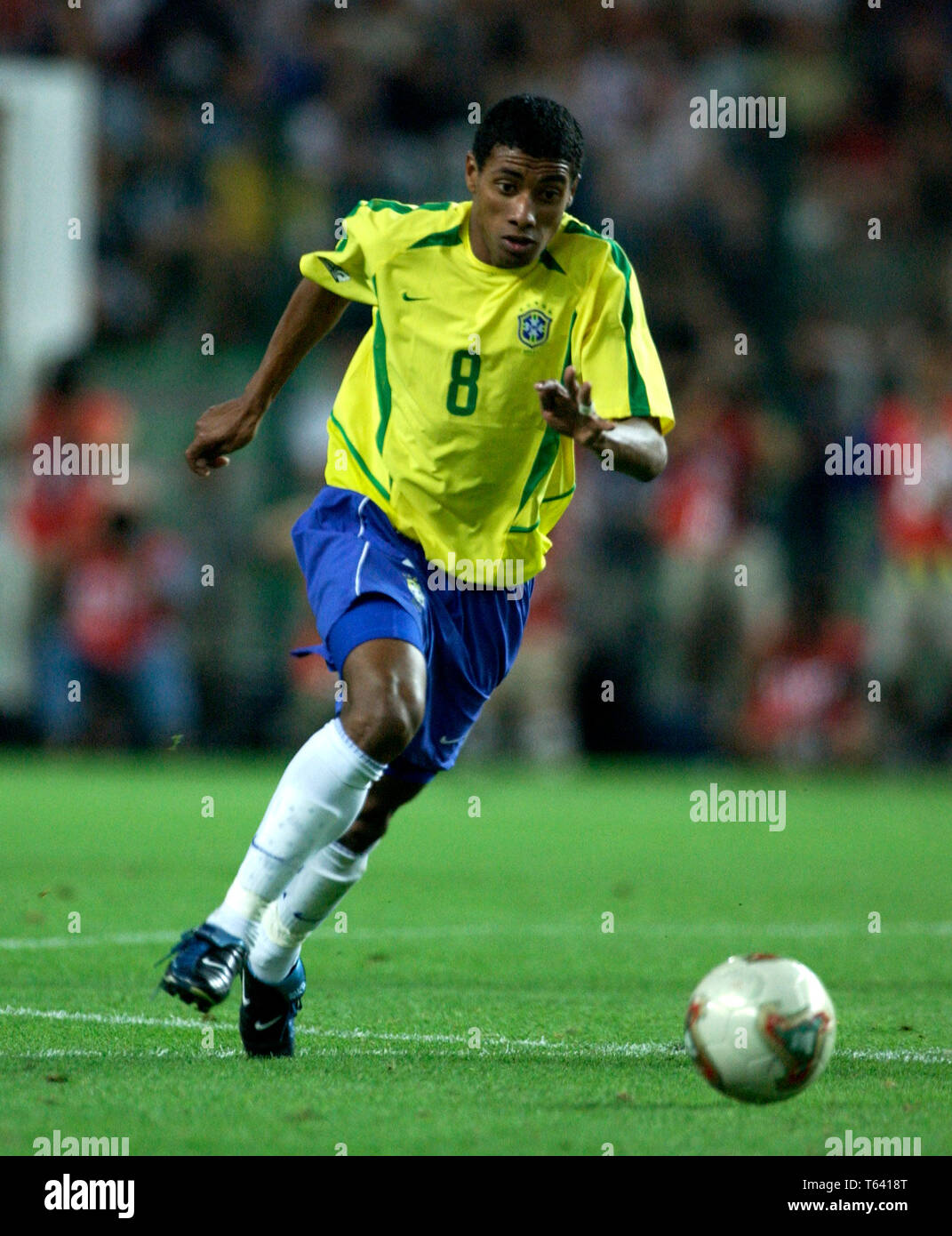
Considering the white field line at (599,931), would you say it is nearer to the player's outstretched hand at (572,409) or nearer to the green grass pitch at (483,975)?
the green grass pitch at (483,975)

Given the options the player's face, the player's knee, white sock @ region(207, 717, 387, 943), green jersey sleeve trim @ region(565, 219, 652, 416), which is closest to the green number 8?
the player's face

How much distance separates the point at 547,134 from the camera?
5.07 metres

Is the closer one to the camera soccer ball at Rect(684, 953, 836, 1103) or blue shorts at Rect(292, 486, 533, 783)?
soccer ball at Rect(684, 953, 836, 1103)

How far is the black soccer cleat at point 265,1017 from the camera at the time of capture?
16.2ft

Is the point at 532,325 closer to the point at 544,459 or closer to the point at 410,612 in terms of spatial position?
the point at 544,459

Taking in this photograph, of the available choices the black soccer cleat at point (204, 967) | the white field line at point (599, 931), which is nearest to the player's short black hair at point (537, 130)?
the black soccer cleat at point (204, 967)

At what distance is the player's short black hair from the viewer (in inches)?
200

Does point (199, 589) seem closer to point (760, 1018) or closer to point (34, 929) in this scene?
point (34, 929)

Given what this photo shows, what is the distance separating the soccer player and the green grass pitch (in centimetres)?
55

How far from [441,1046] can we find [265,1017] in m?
0.47

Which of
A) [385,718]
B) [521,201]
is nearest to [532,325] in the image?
[521,201]

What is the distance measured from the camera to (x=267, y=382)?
538cm

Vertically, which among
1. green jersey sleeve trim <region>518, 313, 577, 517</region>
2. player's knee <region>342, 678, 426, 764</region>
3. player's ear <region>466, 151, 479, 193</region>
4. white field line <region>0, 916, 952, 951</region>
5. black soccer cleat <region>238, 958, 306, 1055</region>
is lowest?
white field line <region>0, 916, 952, 951</region>

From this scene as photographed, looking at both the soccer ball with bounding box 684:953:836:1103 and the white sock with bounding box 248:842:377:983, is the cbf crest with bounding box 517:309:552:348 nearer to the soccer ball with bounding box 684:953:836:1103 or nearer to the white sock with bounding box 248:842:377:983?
the white sock with bounding box 248:842:377:983
